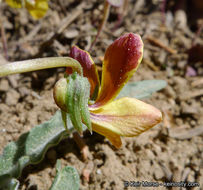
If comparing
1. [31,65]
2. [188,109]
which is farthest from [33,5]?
[188,109]

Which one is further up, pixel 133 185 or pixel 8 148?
pixel 8 148

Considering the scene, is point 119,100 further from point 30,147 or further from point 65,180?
point 30,147

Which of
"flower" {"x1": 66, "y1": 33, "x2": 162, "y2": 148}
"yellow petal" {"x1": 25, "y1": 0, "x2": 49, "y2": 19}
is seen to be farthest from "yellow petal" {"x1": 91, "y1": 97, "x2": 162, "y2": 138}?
"yellow petal" {"x1": 25, "y1": 0, "x2": 49, "y2": 19}

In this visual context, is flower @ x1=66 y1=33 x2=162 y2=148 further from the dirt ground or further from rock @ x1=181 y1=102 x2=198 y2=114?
rock @ x1=181 y1=102 x2=198 y2=114

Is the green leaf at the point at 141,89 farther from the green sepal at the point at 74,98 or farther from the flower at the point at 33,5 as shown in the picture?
the flower at the point at 33,5

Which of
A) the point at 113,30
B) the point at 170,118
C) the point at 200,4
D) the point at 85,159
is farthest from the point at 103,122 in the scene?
the point at 200,4

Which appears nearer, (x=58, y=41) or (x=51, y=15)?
(x=58, y=41)

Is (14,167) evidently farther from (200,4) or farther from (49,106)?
(200,4)
